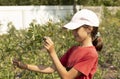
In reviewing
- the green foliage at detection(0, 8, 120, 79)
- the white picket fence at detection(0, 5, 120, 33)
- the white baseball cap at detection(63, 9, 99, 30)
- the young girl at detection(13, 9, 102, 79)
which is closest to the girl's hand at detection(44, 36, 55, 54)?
the young girl at detection(13, 9, 102, 79)

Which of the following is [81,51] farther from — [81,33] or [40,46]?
[40,46]

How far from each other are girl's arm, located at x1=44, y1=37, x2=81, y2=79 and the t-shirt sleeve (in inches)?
1.2

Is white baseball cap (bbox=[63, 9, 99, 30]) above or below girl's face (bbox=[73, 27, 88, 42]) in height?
above

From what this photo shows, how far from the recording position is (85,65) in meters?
2.99

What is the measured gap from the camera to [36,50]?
502 cm

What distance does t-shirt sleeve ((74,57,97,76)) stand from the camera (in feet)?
9.77

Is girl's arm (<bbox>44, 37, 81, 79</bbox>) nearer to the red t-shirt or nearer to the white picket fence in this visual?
the red t-shirt

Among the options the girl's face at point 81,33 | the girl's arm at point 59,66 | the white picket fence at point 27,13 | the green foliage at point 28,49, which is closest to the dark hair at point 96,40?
the girl's face at point 81,33

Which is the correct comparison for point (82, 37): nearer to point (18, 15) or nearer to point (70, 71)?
point (70, 71)

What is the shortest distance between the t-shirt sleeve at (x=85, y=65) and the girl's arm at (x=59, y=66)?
1.2 inches

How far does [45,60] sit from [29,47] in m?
0.39

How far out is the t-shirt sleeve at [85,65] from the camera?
9.77ft

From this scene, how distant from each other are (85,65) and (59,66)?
0.64ft

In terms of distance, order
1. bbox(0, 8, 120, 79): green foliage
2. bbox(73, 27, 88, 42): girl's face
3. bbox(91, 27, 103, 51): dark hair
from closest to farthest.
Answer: bbox(73, 27, 88, 42): girl's face
bbox(91, 27, 103, 51): dark hair
bbox(0, 8, 120, 79): green foliage
